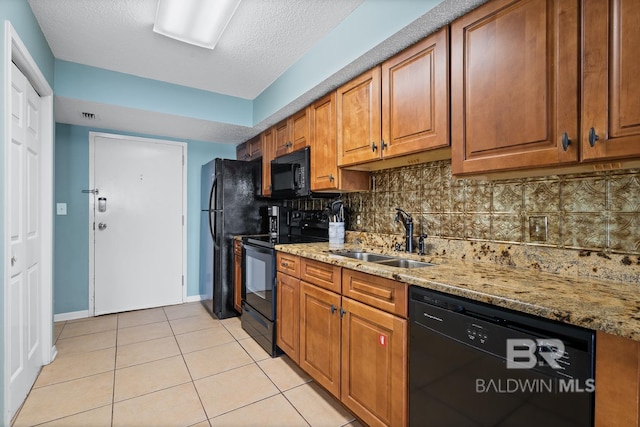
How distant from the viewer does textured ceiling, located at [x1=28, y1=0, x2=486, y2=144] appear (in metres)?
1.89

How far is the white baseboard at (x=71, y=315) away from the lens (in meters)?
3.33

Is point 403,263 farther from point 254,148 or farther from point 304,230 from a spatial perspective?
point 254,148

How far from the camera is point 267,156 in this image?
3412 mm

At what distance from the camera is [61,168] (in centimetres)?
334

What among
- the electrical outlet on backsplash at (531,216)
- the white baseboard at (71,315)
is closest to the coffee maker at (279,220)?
the electrical outlet on backsplash at (531,216)

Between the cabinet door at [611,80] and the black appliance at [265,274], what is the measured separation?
6.61 feet

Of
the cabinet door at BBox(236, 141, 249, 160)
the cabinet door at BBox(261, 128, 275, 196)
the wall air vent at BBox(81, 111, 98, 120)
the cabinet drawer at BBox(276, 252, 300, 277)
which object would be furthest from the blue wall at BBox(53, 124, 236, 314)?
the cabinet drawer at BBox(276, 252, 300, 277)

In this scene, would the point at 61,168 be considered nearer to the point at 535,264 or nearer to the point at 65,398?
the point at 65,398

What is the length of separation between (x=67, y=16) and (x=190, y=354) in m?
2.54

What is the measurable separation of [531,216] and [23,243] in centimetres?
286

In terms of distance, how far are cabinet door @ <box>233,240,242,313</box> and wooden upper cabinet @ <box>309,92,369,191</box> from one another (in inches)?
48.8

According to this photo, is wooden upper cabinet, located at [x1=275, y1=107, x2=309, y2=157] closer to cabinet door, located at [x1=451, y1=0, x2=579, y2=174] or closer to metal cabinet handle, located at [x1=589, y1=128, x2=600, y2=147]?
cabinet door, located at [x1=451, y1=0, x2=579, y2=174]

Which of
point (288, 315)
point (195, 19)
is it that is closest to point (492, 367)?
point (288, 315)

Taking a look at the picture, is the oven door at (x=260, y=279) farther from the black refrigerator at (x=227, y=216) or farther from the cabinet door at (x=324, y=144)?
the cabinet door at (x=324, y=144)
